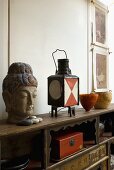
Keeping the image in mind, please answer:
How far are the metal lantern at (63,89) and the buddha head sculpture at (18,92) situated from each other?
0.72 ft

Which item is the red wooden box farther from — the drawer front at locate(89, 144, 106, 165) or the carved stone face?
the carved stone face

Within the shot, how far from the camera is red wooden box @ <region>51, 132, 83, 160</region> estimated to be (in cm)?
125

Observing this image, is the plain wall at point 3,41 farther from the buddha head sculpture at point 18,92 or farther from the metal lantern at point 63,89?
the metal lantern at point 63,89

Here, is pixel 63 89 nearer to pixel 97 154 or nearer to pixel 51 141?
pixel 51 141

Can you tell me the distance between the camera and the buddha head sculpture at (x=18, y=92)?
1107 millimetres

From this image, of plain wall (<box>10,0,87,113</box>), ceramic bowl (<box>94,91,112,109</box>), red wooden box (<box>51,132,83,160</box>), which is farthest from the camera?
ceramic bowl (<box>94,91,112,109</box>)

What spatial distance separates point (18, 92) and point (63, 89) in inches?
12.1

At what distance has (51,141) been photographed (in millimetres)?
1263

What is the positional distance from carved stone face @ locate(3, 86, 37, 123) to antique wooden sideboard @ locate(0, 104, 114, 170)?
7cm

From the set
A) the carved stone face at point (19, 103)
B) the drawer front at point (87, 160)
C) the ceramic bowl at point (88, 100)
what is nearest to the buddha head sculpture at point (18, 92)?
the carved stone face at point (19, 103)

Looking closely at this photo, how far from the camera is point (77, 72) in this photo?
1906mm

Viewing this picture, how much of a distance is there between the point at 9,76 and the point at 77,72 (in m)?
0.88

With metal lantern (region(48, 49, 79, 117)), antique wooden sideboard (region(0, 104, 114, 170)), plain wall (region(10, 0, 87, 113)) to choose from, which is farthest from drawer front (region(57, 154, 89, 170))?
plain wall (region(10, 0, 87, 113))

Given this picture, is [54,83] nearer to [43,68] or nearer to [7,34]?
[43,68]
